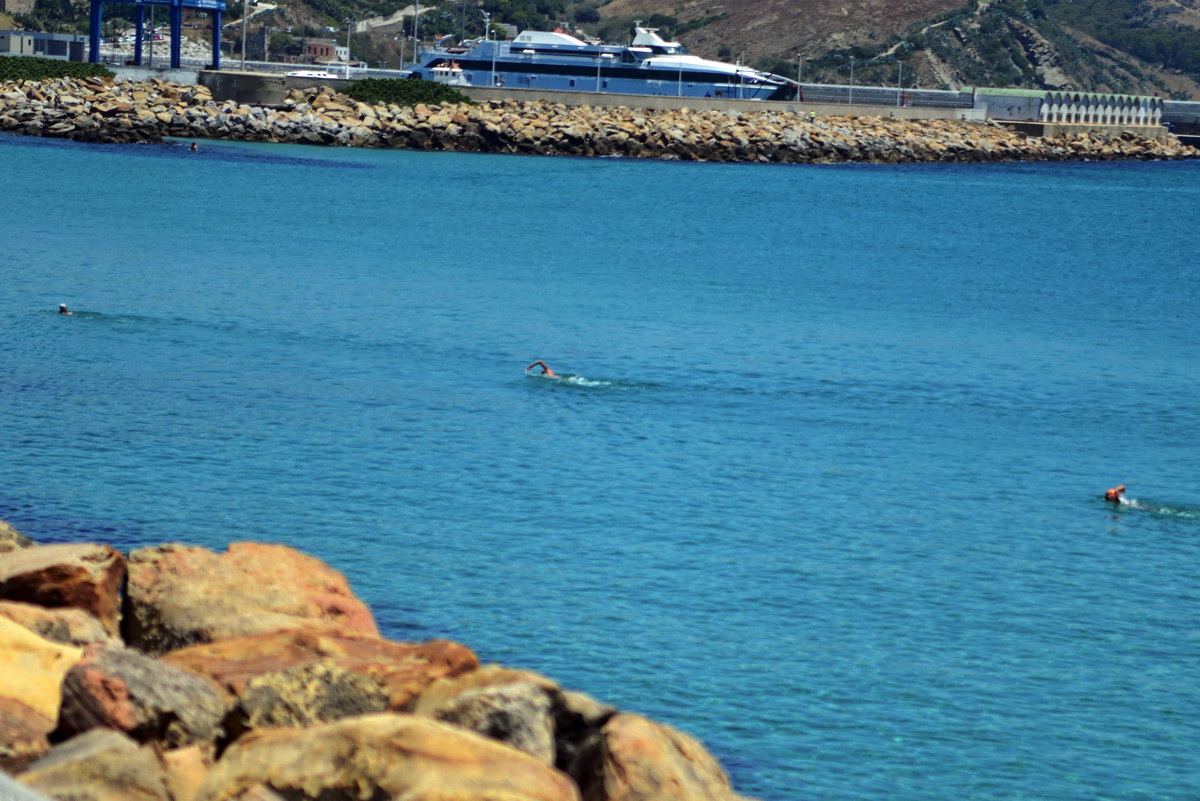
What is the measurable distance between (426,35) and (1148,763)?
175 metres

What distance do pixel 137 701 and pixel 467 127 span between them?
248 feet

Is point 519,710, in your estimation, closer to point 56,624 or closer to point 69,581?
point 56,624

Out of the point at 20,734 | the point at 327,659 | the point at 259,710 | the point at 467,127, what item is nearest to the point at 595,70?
the point at 467,127

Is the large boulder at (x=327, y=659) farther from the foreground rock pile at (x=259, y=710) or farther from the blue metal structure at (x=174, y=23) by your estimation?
the blue metal structure at (x=174, y=23)

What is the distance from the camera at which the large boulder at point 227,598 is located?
30.3 ft

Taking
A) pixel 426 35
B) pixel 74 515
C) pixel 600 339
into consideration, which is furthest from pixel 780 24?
pixel 74 515

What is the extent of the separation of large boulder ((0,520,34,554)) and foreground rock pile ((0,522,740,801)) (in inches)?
40.2

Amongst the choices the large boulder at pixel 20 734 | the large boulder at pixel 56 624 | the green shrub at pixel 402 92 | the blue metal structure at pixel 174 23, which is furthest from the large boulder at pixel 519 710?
the blue metal structure at pixel 174 23

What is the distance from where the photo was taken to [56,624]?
8656mm

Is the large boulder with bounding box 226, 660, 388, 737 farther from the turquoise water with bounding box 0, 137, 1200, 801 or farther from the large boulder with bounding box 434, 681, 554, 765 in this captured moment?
the turquoise water with bounding box 0, 137, 1200, 801

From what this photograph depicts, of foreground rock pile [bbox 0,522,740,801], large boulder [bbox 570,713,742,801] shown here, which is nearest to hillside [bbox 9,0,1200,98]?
foreground rock pile [bbox 0,522,740,801]

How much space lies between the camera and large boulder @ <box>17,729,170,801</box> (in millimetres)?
6094

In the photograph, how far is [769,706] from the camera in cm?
1068

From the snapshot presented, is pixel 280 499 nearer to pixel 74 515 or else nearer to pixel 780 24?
pixel 74 515
